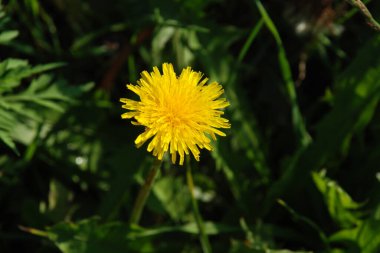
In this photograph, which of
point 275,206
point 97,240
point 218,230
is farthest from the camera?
point 275,206

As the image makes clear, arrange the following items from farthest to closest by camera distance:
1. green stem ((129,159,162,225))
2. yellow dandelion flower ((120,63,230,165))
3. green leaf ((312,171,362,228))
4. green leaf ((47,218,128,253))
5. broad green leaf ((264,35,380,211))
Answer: broad green leaf ((264,35,380,211)) → green leaf ((312,171,362,228)) → green leaf ((47,218,128,253)) → green stem ((129,159,162,225)) → yellow dandelion flower ((120,63,230,165))

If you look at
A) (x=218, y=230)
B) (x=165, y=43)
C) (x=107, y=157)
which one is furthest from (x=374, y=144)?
(x=107, y=157)

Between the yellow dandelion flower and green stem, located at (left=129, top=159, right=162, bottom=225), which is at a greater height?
the yellow dandelion flower

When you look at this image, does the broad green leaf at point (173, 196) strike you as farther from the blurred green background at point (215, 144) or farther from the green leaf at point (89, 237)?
the green leaf at point (89, 237)

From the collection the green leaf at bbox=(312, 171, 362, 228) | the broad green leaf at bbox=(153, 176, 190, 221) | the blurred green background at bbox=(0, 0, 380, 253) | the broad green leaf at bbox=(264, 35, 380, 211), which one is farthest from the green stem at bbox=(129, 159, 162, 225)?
the green leaf at bbox=(312, 171, 362, 228)

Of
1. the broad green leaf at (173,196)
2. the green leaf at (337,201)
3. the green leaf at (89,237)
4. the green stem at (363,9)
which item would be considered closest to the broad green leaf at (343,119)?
the green leaf at (337,201)

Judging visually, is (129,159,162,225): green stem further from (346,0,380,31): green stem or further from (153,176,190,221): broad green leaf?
(346,0,380,31): green stem

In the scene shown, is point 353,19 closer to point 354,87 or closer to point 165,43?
point 354,87
